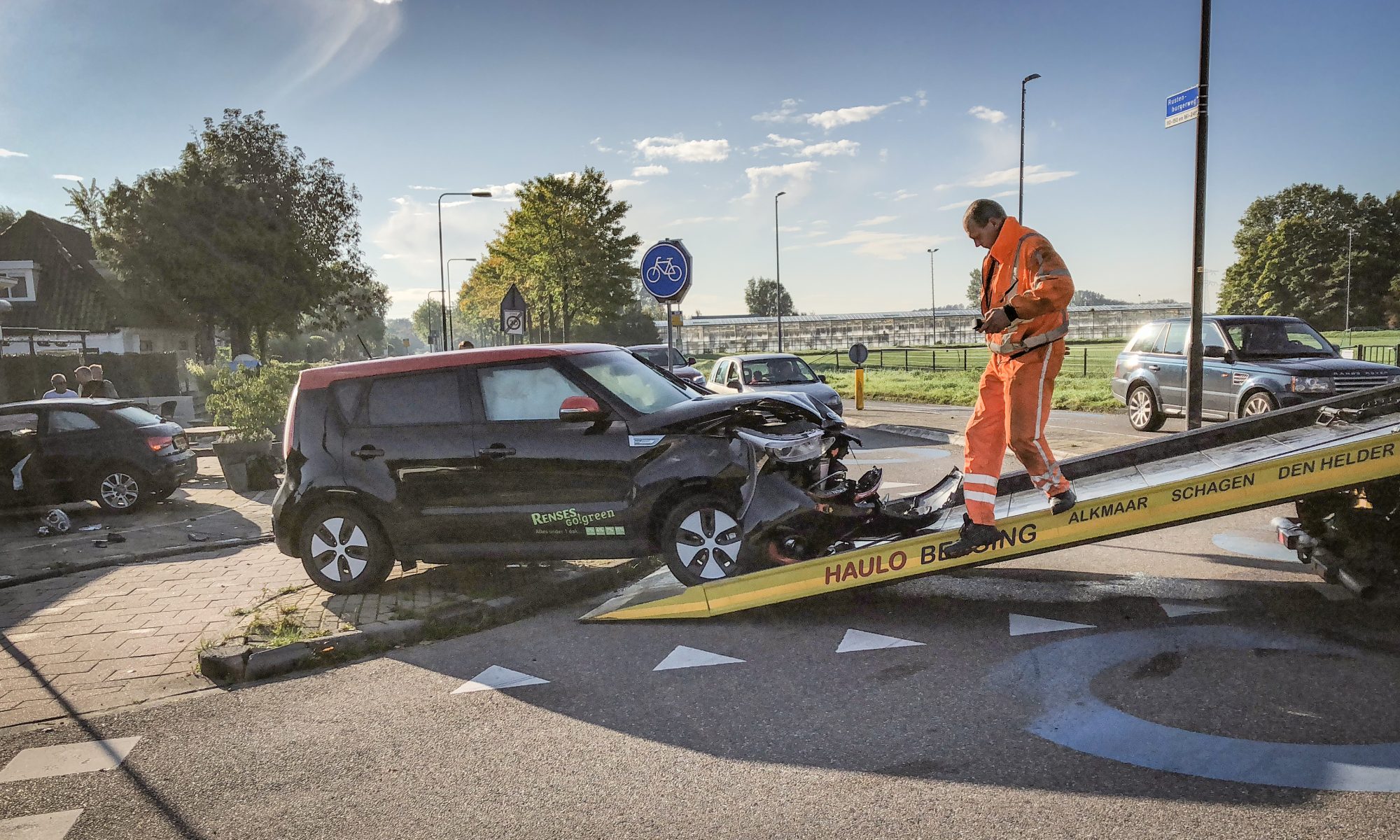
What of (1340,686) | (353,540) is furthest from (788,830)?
(353,540)

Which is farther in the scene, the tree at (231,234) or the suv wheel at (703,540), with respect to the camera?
the tree at (231,234)

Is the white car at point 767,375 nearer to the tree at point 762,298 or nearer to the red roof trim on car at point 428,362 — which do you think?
the red roof trim on car at point 428,362

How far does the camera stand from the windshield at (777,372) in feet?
55.3

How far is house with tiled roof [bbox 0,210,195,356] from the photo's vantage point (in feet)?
131

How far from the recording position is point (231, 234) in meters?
38.9

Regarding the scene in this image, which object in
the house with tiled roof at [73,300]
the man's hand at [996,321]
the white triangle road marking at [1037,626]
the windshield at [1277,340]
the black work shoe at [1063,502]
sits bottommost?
the white triangle road marking at [1037,626]

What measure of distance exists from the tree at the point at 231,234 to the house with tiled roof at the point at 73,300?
1674mm

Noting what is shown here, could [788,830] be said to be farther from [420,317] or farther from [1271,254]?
[420,317]

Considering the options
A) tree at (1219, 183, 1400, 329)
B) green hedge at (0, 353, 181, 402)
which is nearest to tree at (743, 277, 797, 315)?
tree at (1219, 183, 1400, 329)

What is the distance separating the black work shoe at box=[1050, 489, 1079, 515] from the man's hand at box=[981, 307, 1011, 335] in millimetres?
1066

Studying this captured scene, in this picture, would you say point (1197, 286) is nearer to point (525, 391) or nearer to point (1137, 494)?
point (1137, 494)

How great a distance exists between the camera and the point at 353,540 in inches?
262

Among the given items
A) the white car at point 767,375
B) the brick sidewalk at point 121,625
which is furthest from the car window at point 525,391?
the white car at point 767,375

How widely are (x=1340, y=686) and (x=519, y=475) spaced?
184 inches
